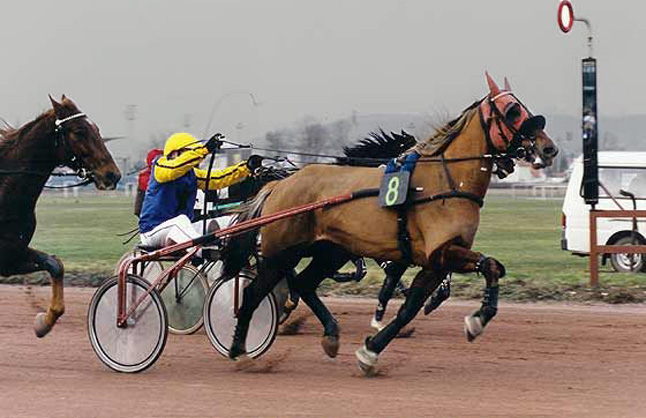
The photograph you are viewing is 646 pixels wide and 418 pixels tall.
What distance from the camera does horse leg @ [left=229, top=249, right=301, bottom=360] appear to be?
26.3 feet

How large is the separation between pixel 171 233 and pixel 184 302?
5.19 feet

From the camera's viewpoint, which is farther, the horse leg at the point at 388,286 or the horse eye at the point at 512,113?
the horse leg at the point at 388,286

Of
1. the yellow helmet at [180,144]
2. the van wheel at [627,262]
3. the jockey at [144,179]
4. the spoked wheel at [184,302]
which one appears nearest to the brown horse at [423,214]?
the yellow helmet at [180,144]

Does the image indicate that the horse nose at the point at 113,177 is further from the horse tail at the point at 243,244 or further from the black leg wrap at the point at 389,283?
the black leg wrap at the point at 389,283

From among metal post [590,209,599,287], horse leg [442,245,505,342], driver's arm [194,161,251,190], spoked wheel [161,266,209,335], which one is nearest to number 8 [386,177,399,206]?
horse leg [442,245,505,342]

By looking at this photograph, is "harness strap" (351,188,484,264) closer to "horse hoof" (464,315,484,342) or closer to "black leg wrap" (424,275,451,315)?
"horse hoof" (464,315,484,342)

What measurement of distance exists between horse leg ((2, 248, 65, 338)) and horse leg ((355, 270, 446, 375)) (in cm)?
225

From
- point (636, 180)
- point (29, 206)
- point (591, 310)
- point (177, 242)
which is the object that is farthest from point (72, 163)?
point (636, 180)

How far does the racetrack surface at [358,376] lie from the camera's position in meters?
6.57

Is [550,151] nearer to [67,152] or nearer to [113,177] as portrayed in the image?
[113,177]

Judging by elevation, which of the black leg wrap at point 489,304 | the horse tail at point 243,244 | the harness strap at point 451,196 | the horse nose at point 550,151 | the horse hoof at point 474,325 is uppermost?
the horse nose at point 550,151

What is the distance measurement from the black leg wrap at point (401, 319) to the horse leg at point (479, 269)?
1.16 ft

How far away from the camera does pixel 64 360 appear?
328 inches

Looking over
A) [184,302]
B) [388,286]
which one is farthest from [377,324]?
[184,302]
